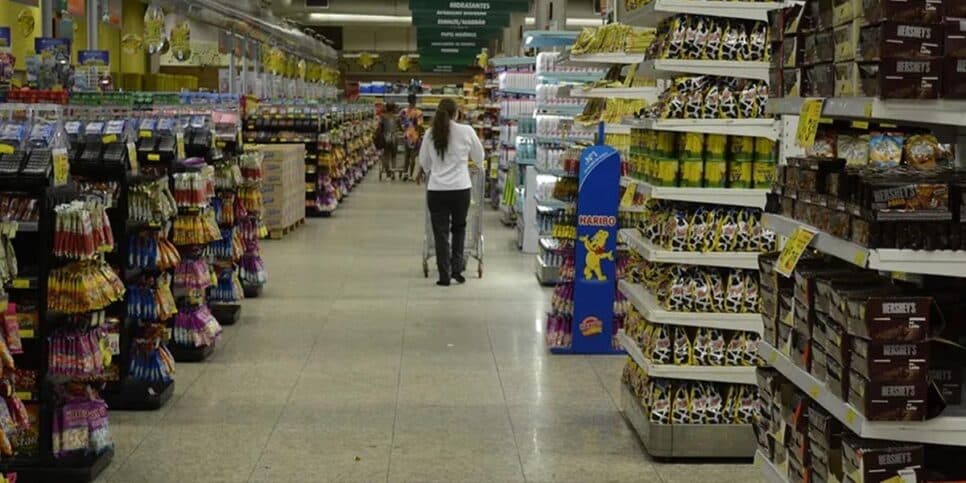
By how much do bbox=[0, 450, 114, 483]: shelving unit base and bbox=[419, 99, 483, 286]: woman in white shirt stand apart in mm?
6199

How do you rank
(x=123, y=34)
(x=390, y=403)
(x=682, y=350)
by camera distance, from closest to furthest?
1. (x=682, y=350)
2. (x=390, y=403)
3. (x=123, y=34)

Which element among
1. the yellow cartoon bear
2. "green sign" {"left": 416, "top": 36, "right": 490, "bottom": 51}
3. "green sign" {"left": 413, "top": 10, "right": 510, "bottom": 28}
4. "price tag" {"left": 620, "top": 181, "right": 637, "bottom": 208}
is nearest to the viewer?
"price tag" {"left": 620, "top": 181, "right": 637, "bottom": 208}

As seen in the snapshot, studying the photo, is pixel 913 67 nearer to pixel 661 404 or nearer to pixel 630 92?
pixel 661 404

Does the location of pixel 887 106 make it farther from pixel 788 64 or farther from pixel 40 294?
pixel 40 294

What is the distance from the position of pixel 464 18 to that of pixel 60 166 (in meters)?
16.2

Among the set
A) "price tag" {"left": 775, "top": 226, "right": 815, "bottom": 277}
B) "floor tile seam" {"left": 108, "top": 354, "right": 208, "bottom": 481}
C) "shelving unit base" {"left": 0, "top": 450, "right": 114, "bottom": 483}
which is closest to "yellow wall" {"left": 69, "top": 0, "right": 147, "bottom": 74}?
"floor tile seam" {"left": 108, "top": 354, "right": 208, "bottom": 481}

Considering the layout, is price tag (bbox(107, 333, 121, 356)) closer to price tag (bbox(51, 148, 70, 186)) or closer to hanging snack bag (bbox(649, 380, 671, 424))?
price tag (bbox(51, 148, 70, 186))

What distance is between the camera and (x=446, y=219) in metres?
11.5

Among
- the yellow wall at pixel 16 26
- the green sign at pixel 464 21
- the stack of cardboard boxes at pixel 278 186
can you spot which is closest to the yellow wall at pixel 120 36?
the yellow wall at pixel 16 26

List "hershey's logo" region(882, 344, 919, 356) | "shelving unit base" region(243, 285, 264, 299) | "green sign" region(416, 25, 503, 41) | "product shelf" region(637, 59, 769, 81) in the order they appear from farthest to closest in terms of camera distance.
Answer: "green sign" region(416, 25, 503, 41)
"shelving unit base" region(243, 285, 264, 299)
"product shelf" region(637, 59, 769, 81)
"hershey's logo" region(882, 344, 919, 356)

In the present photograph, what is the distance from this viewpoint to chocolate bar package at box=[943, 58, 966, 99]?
2977mm

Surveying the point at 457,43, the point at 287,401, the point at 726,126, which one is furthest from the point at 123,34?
the point at 726,126

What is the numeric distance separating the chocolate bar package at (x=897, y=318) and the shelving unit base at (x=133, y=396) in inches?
178

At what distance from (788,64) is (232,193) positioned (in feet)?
19.2
